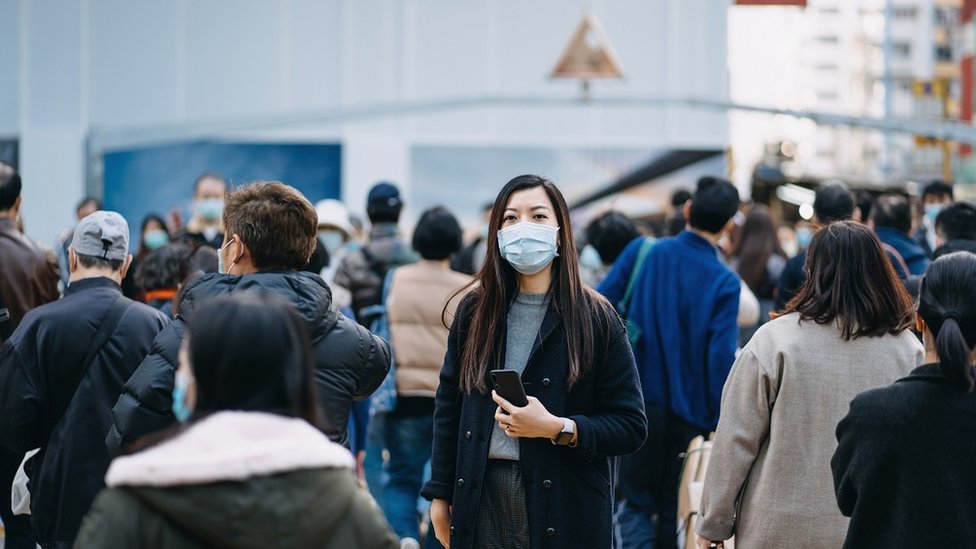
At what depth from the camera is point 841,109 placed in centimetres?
13475

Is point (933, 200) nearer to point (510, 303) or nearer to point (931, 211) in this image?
point (931, 211)

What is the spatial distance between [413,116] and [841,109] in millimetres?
115622

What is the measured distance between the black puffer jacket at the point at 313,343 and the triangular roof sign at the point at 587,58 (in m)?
17.7

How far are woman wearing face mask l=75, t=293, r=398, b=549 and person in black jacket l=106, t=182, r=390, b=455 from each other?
5.12ft

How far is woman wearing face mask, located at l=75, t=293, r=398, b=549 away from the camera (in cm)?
268

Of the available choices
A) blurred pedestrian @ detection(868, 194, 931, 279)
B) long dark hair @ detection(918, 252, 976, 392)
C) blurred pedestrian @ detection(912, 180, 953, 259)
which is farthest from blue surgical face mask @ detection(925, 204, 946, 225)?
long dark hair @ detection(918, 252, 976, 392)

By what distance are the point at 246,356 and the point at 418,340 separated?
5.12 meters

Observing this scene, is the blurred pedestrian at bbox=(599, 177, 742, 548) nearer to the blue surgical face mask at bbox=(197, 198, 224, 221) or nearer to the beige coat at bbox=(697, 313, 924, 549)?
the beige coat at bbox=(697, 313, 924, 549)

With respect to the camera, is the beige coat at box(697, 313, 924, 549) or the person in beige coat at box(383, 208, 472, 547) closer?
the beige coat at box(697, 313, 924, 549)

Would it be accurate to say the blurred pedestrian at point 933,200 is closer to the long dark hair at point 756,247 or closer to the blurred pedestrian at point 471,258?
the long dark hair at point 756,247

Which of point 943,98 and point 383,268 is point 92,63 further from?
point 943,98

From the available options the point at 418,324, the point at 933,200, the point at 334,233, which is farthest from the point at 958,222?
the point at 334,233

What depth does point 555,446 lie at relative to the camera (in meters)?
4.45

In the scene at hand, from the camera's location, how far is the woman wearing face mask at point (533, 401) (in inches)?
174
